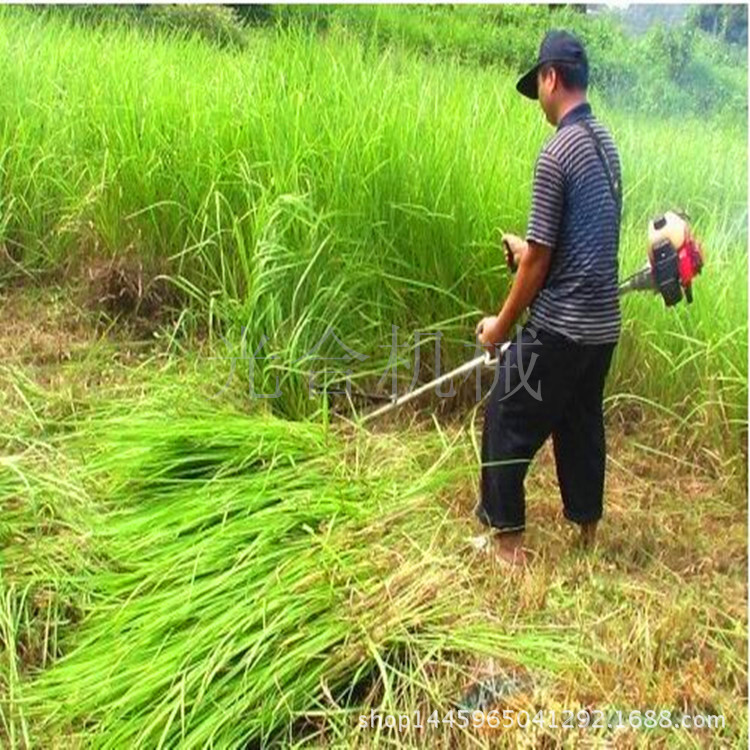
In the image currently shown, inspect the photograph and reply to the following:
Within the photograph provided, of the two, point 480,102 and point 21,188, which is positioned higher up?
point 480,102

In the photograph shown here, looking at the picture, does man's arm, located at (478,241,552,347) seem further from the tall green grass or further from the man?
the tall green grass

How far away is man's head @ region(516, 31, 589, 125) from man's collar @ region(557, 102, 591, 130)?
0.02 metres

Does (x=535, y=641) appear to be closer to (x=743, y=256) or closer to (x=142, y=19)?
(x=743, y=256)

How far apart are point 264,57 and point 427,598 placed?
95.0 inches

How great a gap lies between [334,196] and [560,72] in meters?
1.04

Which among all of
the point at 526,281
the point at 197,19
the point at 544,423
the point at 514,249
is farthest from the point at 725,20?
the point at 197,19

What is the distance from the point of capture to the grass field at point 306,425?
1940mm

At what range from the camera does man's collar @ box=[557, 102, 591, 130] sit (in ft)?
7.07

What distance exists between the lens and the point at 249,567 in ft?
6.96

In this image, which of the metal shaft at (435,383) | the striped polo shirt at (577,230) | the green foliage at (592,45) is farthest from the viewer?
the green foliage at (592,45)

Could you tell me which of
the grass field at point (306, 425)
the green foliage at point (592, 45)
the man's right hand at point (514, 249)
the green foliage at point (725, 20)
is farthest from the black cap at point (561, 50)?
the green foliage at point (592, 45)

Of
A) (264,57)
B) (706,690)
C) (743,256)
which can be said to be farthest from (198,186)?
(706,690)

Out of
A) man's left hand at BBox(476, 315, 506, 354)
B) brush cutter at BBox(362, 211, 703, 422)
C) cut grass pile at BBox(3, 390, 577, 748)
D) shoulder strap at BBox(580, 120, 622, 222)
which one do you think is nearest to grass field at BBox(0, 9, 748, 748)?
cut grass pile at BBox(3, 390, 577, 748)

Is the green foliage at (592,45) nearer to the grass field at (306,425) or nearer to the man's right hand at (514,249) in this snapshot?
the grass field at (306,425)
